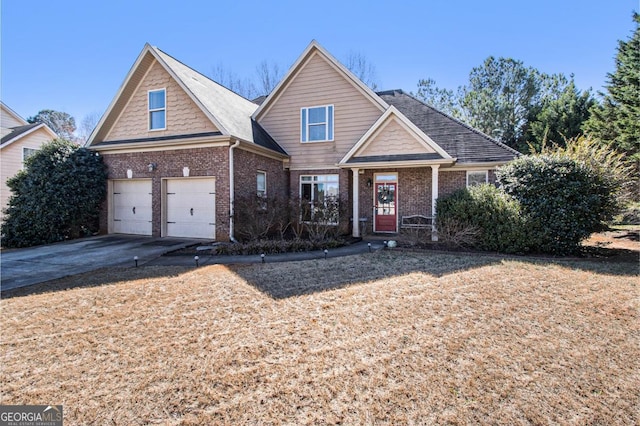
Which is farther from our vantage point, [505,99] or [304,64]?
[505,99]

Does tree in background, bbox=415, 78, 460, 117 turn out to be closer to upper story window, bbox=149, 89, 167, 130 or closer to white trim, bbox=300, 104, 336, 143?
white trim, bbox=300, 104, 336, 143

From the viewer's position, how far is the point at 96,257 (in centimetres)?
932

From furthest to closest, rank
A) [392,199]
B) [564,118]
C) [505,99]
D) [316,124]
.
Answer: [505,99] < [564,118] < [316,124] < [392,199]

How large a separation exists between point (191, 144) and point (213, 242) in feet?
12.8

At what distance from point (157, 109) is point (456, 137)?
1321 centimetres

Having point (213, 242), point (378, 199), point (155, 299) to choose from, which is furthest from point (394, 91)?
point (155, 299)

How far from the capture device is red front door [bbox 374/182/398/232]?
1393 cm

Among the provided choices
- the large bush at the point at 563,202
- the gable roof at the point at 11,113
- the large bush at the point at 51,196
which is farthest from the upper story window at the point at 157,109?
the gable roof at the point at 11,113

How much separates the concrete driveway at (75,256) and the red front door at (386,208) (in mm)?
7707

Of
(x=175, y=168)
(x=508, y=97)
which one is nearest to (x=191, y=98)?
(x=175, y=168)

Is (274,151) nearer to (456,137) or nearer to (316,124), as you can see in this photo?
(316,124)

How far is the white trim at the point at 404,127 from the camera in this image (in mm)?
11575

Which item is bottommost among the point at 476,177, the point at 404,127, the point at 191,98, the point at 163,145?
the point at 476,177

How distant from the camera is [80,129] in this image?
43.2 meters
